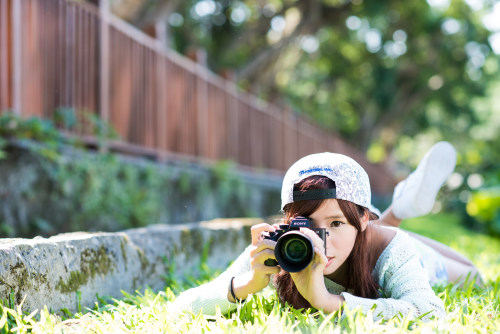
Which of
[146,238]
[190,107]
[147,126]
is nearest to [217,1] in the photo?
[190,107]

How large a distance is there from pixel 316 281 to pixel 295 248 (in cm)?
16

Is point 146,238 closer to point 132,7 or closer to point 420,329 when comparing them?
point 420,329

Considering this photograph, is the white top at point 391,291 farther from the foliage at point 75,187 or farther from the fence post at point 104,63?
the fence post at point 104,63

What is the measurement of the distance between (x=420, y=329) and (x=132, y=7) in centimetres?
743

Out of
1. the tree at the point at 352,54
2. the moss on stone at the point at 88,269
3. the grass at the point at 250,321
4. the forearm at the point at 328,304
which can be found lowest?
the grass at the point at 250,321

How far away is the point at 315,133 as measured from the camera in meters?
14.7

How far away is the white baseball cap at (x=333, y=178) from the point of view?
7.54 feet

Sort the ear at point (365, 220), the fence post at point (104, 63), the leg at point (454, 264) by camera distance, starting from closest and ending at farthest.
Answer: the ear at point (365, 220), the leg at point (454, 264), the fence post at point (104, 63)

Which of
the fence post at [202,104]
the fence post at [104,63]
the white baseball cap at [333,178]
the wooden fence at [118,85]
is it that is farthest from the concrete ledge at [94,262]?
the fence post at [202,104]

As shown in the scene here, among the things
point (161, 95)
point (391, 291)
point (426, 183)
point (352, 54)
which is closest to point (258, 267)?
point (391, 291)

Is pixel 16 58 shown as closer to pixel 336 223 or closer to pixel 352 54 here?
pixel 336 223

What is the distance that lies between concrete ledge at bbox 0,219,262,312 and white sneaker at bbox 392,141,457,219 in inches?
54.6

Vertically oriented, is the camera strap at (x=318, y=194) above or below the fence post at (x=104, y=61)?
below

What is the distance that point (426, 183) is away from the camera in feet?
→ 12.0
